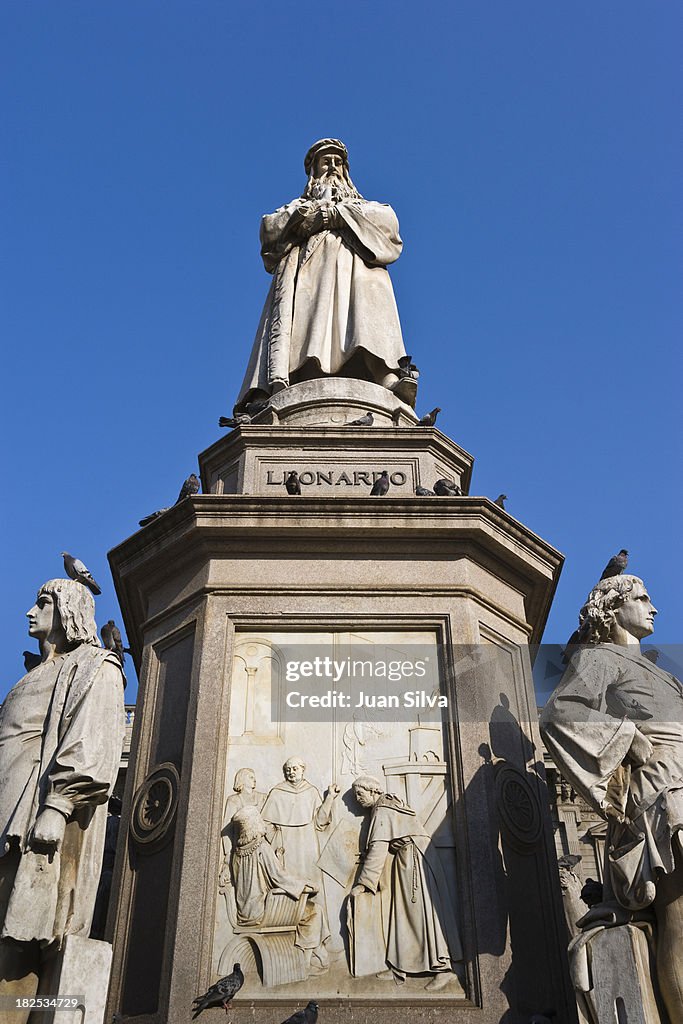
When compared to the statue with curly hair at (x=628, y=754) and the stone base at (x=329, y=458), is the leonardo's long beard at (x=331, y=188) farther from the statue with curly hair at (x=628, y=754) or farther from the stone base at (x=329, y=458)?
the statue with curly hair at (x=628, y=754)

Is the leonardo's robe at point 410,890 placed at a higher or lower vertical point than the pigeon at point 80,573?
lower

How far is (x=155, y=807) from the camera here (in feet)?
29.5

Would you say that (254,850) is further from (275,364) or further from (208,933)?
(275,364)

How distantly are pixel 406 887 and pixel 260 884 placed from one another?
1.06 m

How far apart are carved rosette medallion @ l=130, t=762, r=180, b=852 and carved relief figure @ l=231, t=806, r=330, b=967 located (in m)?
0.65

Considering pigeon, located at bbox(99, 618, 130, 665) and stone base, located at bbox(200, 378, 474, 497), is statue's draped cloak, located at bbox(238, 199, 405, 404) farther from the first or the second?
pigeon, located at bbox(99, 618, 130, 665)

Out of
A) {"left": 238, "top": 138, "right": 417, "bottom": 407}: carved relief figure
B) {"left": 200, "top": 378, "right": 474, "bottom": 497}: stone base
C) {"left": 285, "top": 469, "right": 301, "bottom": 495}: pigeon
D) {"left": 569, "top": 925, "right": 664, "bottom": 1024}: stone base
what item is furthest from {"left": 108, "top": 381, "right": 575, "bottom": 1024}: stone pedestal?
{"left": 238, "top": 138, "right": 417, "bottom": 407}: carved relief figure

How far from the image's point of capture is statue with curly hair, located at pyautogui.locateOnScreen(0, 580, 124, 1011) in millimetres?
6707

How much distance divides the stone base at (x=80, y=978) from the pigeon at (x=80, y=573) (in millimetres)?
2811

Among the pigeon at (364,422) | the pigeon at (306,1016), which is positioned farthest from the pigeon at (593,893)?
the pigeon at (364,422)

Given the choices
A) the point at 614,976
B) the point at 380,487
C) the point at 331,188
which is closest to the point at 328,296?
the point at 331,188

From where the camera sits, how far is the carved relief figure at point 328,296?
589 inches

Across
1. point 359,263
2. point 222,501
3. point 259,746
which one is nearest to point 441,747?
point 259,746

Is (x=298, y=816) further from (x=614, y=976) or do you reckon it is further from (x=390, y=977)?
(x=614, y=976)
